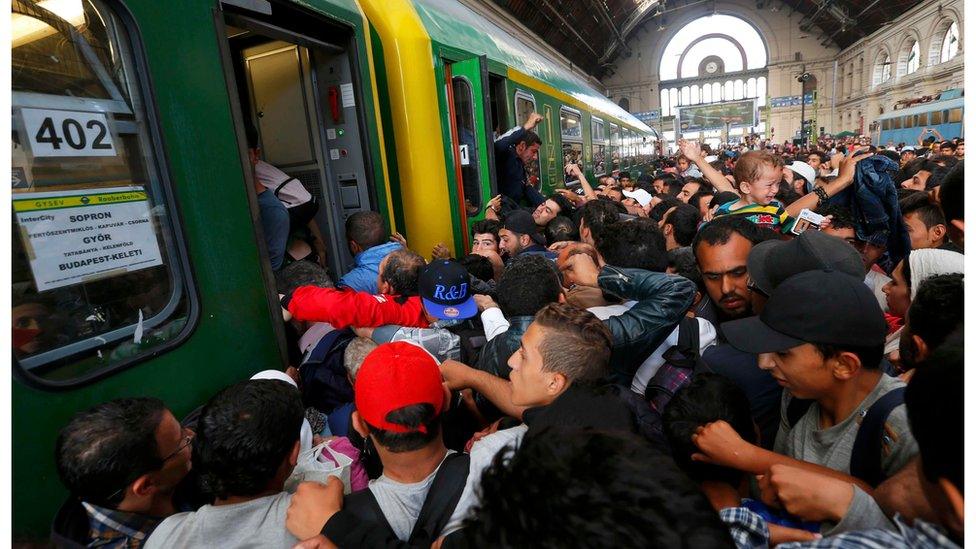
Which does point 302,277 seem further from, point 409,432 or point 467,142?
point 467,142

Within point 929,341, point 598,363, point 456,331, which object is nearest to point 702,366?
point 598,363

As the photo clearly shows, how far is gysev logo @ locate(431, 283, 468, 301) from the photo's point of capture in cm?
229

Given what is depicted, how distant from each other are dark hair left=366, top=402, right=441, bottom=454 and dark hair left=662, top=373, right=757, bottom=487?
678 millimetres

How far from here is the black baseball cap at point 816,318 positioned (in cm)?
126

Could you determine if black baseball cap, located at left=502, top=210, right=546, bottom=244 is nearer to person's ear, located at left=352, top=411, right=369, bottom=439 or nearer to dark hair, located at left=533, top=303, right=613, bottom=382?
dark hair, located at left=533, top=303, right=613, bottom=382

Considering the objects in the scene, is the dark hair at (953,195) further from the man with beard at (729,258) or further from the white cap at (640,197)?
the white cap at (640,197)

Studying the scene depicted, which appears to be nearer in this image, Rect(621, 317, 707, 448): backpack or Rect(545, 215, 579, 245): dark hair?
Rect(621, 317, 707, 448): backpack

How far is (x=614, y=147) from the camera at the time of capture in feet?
38.3

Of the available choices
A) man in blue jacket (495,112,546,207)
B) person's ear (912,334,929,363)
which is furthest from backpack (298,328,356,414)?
man in blue jacket (495,112,546,207)

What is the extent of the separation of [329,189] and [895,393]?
2971mm

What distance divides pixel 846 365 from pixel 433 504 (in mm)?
1086

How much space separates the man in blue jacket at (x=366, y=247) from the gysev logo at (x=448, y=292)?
0.63m

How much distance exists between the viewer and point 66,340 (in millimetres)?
1472

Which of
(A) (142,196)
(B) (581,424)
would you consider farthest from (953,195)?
(A) (142,196)
